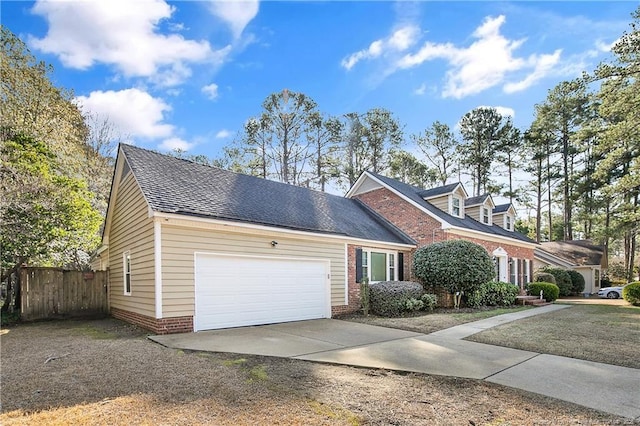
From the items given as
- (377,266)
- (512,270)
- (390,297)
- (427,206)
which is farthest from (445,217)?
(512,270)

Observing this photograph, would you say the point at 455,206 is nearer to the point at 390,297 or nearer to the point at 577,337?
the point at 390,297

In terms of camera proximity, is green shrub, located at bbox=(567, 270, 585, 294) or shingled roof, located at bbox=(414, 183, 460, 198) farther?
green shrub, located at bbox=(567, 270, 585, 294)

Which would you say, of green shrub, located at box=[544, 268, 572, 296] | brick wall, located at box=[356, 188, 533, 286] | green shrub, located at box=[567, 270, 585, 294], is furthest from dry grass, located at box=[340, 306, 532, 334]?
green shrub, located at box=[567, 270, 585, 294]

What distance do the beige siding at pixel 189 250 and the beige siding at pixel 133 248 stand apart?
449 millimetres

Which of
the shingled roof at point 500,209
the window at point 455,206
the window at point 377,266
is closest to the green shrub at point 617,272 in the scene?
the shingled roof at point 500,209

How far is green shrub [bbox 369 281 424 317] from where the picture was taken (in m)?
12.8

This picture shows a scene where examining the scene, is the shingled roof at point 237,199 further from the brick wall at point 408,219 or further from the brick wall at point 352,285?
the brick wall at point 352,285

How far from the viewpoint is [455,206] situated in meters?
Answer: 18.8

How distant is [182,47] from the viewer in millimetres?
13203

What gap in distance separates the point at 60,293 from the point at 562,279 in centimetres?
2837

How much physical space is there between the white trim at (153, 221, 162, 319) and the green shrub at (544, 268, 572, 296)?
2546cm

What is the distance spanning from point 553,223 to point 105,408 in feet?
146

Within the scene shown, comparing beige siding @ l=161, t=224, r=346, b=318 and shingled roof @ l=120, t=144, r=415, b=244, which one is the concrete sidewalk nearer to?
beige siding @ l=161, t=224, r=346, b=318

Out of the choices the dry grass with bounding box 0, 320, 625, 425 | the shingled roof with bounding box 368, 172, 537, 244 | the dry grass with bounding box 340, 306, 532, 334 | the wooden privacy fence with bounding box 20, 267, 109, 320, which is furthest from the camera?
the shingled roof with bounding box 368, 172, 537, 244
